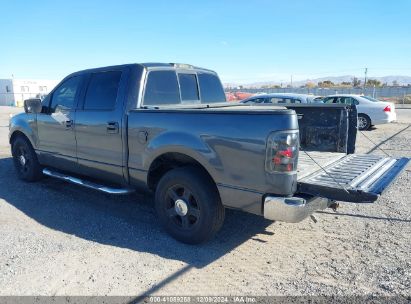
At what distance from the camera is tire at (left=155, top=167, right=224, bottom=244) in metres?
3.75

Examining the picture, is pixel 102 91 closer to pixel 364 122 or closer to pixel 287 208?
pixel 287 208

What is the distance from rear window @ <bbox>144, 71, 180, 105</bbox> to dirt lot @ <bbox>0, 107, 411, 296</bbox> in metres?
1.59

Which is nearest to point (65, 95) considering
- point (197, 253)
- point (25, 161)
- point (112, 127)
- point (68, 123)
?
point (68, 123)

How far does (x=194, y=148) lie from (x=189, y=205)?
687 millimetres

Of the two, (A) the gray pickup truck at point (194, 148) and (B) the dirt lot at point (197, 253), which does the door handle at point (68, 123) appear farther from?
(B) the dirt lot at point (197, 253)

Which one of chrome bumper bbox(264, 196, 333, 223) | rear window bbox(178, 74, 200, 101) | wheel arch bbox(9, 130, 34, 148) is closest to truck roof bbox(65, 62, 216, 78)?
rear window bbox(178, 74, 200, 101)

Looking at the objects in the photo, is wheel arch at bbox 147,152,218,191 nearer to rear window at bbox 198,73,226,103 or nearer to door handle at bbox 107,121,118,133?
door handle at bbox 107,121,118,133

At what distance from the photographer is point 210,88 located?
5711 mm

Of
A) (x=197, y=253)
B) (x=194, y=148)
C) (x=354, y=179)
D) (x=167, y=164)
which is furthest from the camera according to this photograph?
(x=167, y=164)

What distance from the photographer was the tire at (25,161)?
20.7 ft

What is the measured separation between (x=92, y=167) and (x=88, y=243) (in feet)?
4.17

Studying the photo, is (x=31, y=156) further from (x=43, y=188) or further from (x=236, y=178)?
(x=236, y=178)

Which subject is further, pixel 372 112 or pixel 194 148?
pixel 372 112

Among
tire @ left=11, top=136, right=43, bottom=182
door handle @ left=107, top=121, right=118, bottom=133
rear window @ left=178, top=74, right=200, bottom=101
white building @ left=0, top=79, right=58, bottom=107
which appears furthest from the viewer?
white building @ left=0, top=79, right=58, bottom=107
